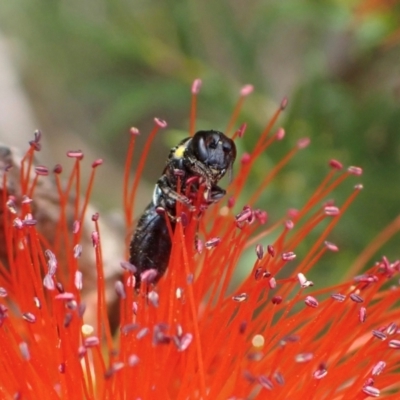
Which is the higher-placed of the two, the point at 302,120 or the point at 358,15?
the point at 358,15

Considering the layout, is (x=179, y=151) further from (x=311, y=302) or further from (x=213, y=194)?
(x=311, y=302)

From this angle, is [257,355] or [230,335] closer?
[257,355]

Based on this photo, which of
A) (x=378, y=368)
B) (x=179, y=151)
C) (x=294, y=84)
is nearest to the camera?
(x=378, y=368)

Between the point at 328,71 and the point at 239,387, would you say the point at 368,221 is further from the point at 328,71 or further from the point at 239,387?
the point at 239,387

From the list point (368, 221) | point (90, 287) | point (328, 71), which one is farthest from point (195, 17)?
point (90, 287)

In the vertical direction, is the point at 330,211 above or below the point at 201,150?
below

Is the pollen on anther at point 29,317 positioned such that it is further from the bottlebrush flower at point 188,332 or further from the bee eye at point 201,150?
the bee eye at point 201,150

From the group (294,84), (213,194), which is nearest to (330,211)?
(213,194)

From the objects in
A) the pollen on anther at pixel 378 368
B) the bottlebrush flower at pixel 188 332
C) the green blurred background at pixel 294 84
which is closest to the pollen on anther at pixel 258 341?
the bottlebrush flower at pixel 188 332
